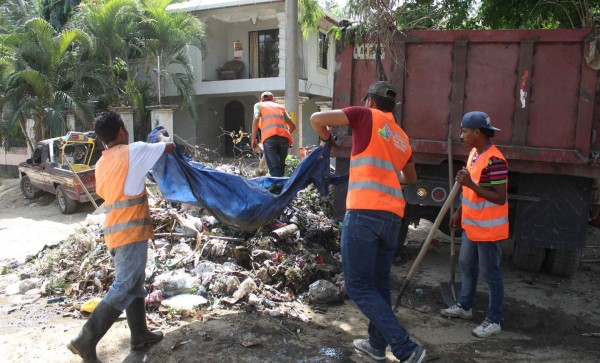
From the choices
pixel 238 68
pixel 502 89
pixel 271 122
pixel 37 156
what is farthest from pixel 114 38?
pixel 502 89

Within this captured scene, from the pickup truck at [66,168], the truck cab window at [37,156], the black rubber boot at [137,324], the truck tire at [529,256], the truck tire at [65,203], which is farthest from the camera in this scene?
the truck cab window at [37,156]

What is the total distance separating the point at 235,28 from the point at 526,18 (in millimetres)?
12820

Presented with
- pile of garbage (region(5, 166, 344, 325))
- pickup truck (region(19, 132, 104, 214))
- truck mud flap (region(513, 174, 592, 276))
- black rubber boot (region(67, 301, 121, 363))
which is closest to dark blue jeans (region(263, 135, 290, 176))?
pile of garbage (region(5, 166, 344, 325))

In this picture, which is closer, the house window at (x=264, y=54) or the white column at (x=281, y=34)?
the white column at (x=281, y=34)

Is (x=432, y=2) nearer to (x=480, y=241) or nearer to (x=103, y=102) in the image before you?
(x=480, y=241)

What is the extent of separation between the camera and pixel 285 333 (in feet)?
11.5

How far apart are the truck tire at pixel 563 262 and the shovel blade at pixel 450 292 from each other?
1172mm

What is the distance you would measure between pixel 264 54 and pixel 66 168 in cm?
974

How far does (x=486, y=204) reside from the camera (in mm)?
3664

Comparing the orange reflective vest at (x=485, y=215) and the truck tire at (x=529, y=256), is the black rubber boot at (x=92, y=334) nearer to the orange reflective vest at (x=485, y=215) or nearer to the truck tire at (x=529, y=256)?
the orange reflective vest at (x=485, y=215)

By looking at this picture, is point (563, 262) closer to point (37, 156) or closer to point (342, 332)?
point (342, 332)

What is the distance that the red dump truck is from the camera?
172 inches

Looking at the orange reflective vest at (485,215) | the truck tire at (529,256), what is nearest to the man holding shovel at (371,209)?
the orange reflective vest at (485,215)

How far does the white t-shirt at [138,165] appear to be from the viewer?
3068 millimetres
